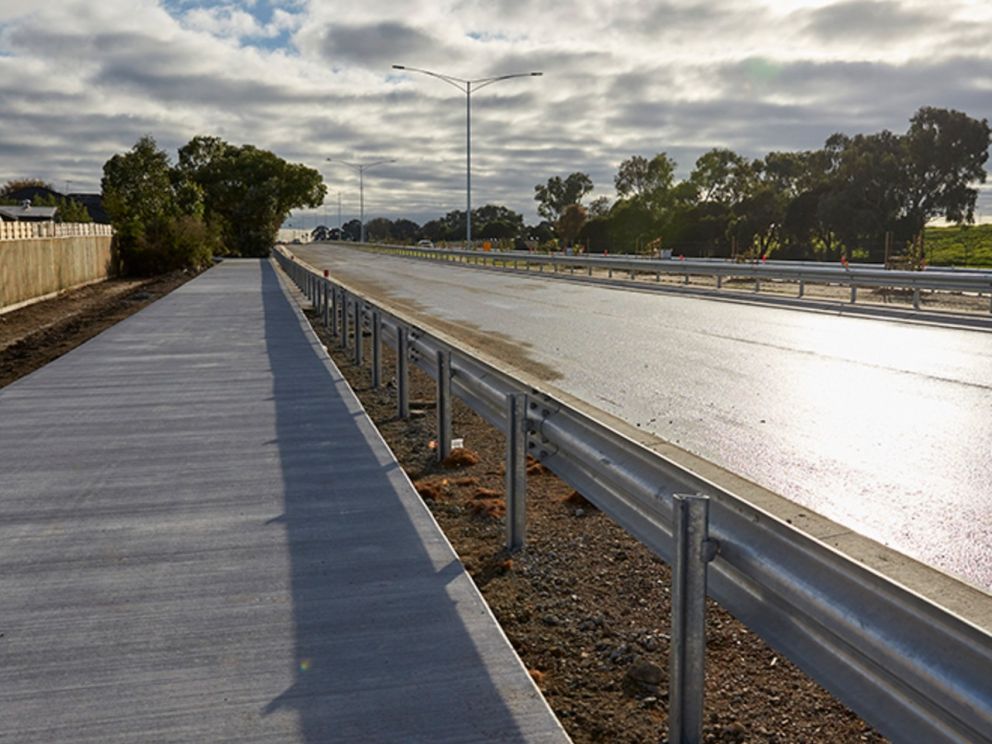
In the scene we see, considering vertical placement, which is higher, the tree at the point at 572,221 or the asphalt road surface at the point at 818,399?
the tree at the point at 572,221

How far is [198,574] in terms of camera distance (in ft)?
15.8

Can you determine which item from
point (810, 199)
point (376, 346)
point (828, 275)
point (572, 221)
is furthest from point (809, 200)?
point (376, 346)

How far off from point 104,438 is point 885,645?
22.5ft

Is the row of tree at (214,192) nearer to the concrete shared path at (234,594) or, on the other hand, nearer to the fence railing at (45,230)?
the fence railing at (45,230)

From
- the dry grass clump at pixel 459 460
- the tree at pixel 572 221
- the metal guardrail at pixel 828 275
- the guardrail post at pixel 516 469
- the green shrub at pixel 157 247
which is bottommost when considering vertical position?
the dry grass clump at pixel 459 460

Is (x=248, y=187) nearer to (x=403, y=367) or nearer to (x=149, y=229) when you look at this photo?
(x=149, y=229)

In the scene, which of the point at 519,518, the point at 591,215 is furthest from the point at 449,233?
the point at 519,518

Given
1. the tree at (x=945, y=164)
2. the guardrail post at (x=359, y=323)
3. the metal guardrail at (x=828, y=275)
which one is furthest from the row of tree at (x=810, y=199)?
the guardrail post at (x=359, y=323)

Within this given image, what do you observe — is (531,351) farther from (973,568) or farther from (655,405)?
(973,568)

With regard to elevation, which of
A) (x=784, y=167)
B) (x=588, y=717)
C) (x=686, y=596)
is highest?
(x=784, y=167)

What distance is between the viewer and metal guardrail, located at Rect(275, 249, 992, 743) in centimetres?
219

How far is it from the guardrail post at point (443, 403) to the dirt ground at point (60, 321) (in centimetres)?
873

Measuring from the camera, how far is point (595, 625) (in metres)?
4.64

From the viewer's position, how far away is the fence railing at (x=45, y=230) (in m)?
29.2
